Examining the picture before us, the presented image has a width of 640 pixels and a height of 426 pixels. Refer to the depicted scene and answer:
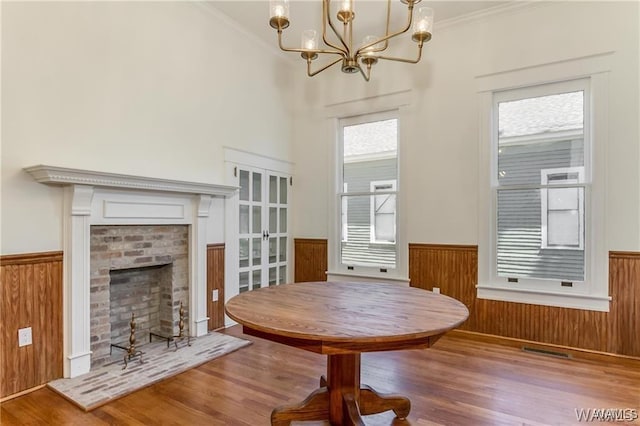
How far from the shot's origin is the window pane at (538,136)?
316cm

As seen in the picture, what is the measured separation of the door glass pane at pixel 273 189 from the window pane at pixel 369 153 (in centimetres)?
85

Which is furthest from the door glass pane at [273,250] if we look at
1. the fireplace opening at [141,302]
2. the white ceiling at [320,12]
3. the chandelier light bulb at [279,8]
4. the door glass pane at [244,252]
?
the chandelier light bulb at [279,8]

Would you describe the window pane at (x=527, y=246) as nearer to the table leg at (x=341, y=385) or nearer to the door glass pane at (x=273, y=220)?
the table leg at (x=341, y=385)

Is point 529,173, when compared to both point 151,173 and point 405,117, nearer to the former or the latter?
point 405,117

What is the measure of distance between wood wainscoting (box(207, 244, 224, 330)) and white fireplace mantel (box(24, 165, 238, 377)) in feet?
1.88

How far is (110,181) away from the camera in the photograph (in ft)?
8.46

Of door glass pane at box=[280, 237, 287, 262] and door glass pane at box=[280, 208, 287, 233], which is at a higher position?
door glass pane at box=[280, 208, 287, 233]

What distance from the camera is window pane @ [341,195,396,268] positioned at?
4043 mm

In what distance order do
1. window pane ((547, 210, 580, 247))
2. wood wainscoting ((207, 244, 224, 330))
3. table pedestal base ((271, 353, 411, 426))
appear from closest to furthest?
1. table pedestal base ((271, 353, 411, 426))
2. window pane ((547, 210, 580, 247))
3. wood wainscoting ((207, 244, 224, 330))

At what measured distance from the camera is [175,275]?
3.29 m

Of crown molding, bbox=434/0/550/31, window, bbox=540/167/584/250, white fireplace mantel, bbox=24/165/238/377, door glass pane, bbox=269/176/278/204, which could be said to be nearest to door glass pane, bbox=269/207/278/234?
door glass pane, bbox=269/176/278/204

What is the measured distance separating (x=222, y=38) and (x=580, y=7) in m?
3.30

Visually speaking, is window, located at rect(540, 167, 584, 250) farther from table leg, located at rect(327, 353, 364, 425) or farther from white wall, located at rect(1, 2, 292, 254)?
white wall, located at rect(1, 2, 292, 254)

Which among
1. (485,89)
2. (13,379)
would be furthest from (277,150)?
(13,379)
